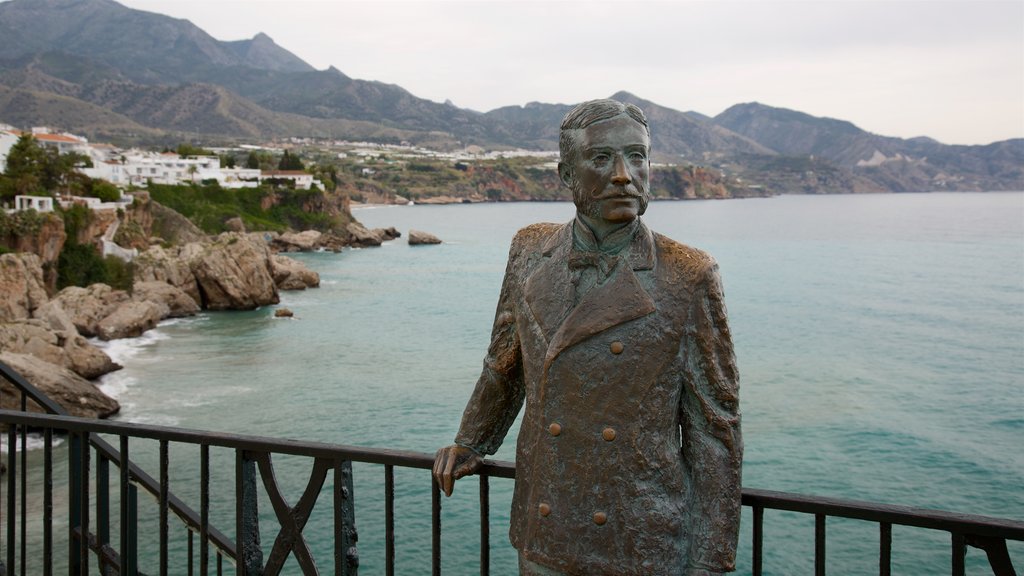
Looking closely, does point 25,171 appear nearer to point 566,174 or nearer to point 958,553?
point 566,174

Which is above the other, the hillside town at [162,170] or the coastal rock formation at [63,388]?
the hillside town at [162,170]

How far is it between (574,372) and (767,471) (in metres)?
18.1

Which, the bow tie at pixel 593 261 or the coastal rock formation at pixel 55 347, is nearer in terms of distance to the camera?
the bow tie at pixel 593 261

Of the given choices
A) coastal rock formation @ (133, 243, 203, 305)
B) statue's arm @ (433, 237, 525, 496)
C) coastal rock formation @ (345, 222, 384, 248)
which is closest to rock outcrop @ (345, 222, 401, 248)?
coastal rock formation @ (345, 222, 384, 248)

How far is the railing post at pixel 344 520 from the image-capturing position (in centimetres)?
362

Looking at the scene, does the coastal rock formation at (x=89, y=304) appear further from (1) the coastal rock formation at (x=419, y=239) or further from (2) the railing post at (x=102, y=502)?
(1) the coastal rock formation at (x=419, y=239)

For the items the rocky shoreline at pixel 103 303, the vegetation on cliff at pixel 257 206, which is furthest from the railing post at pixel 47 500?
the vegetation on cliff at pixel 257 206

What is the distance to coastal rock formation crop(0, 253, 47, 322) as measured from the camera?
91.7 feet

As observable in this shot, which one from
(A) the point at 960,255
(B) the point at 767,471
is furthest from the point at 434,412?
(A) the point at 960,255

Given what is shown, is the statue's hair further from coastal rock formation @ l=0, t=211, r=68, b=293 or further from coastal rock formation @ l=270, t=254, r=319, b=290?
coastal rock formation @ l=270, t=254, r=319, b=290

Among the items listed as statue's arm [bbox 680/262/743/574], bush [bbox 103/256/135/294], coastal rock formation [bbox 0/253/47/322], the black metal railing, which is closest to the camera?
statue's arm [bbox 680/262/743/574]

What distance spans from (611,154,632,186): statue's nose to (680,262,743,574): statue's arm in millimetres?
391

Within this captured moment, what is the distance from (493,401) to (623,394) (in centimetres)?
66

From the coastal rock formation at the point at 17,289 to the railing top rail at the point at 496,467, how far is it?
26.7 m
